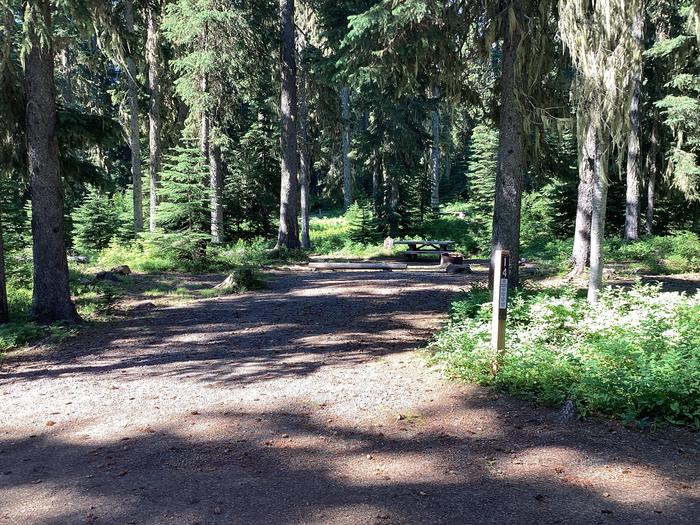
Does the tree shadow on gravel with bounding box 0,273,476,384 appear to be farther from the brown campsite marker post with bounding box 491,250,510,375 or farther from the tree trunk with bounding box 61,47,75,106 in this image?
the tree trunk with bounding box 61,47,75,106

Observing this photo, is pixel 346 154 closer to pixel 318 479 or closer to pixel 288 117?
pixel 288 117

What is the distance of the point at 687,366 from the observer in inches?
194

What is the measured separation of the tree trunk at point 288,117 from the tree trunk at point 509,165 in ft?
39.5

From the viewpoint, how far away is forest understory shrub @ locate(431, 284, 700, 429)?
473cm

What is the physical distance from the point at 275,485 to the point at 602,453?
2.54 m

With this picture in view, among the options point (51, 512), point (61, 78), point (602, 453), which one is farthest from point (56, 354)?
point (61, 78)

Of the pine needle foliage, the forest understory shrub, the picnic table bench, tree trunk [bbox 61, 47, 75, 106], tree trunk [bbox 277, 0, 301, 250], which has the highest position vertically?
tree trunk [bbox 61, 47, 75, 106]

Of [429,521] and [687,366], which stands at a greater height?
[687,366]

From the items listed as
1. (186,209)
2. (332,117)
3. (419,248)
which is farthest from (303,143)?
(186,209)

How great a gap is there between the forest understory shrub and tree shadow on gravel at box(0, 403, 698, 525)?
51cm

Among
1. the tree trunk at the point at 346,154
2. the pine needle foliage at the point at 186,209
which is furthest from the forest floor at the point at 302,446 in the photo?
the tree trunk at the point at 346,154

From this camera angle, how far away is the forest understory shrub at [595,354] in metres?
4.73

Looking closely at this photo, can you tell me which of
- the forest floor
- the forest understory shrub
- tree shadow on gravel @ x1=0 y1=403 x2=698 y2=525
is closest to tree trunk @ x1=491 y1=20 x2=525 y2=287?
the forest understory shrub

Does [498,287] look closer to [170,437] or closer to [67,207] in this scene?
[170,437]
